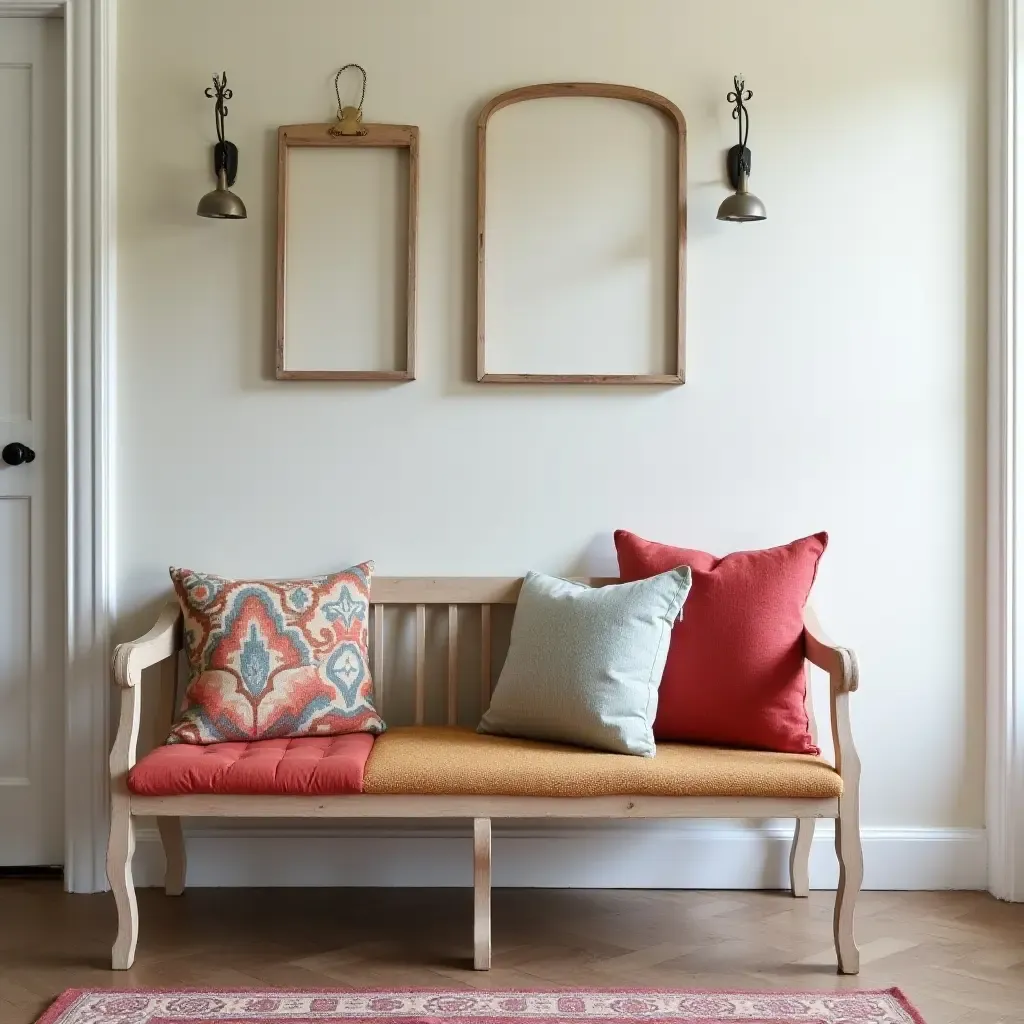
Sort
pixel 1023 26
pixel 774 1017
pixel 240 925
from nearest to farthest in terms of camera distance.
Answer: pixel 774 1017 → pixel 240 925 → pixel 1023 26

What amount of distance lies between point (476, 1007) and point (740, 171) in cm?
200

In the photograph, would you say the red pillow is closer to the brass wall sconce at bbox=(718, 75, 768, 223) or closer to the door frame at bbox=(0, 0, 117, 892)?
the brass wall sconce at bbox=(718, 75, 768, 223)

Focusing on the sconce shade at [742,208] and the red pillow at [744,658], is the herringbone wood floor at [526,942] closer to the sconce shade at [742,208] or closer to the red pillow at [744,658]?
the red pillow at [744,658]

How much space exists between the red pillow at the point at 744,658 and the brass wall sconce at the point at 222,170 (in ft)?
4.59

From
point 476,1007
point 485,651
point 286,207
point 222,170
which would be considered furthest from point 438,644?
point 222,170

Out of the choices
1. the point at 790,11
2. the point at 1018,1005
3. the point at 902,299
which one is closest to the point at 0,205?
the point at 790,11

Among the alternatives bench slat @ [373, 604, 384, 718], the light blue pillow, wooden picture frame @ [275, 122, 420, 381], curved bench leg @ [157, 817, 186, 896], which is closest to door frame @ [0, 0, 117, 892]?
curved bench leg @ [157, 817, 186, 896]

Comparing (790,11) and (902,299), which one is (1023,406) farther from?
(790,11)

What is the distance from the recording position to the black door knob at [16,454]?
287cm

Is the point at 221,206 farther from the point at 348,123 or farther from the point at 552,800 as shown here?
the point at 552,800

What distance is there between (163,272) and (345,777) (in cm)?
138

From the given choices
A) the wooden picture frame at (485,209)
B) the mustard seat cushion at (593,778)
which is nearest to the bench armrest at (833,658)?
the mustard seat cushion at (593,778)

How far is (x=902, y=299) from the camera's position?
287 cm

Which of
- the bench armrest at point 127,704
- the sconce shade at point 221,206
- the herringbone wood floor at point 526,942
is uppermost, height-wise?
the sconce shade at point 221,206
